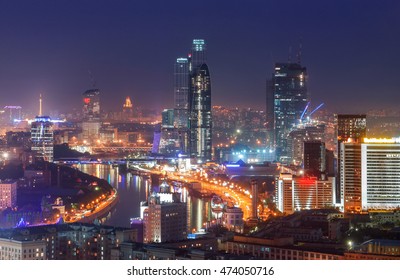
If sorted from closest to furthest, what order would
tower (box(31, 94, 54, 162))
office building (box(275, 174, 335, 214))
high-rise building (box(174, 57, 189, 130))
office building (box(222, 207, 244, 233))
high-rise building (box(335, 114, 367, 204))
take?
1. office building (box(222, 207, 244, 233))
2. office building (box(275, 174, 335, 214))
3. high-rise building (box(335, 114, 367, 204))
4. high-rise building (box(174, 57, 189, 130))
5. tower (box(31, 94, 54, 162))

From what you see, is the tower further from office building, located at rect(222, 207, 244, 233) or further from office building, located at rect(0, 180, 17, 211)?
office building, located at rect(222, 207, 244, 233)

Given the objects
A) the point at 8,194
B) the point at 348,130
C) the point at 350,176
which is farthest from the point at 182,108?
the point at 350,176

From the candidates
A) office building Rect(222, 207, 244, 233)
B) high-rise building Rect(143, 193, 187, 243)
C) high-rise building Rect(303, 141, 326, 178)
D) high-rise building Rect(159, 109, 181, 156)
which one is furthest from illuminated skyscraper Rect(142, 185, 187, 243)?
high-rise building Rect(159, 109, 181, 156)

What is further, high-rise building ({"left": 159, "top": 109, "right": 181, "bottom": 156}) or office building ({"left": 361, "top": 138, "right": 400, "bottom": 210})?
high-rise building ({"left": 159, "top": 109, "right": 181, "bottom": 156})

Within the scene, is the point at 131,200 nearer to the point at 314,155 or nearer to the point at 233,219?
the point at 233,219

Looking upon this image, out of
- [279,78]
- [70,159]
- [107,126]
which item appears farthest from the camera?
[70,159]

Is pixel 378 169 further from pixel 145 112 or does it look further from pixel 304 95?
pixel 145 112

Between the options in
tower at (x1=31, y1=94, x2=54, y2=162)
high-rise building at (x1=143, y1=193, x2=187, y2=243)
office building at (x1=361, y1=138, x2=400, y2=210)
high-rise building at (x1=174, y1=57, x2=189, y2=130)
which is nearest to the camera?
high-rise building at (x1=143, y1=193, x2=187, y2=243)

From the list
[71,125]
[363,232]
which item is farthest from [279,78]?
[71,125]
